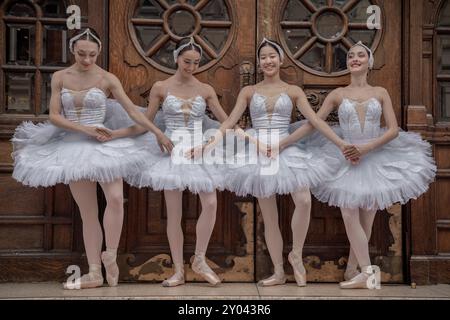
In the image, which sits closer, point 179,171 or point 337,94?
point 179,171

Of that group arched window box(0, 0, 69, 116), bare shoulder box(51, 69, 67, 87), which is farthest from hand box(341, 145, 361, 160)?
arched window box(0, 0, 69, 116)

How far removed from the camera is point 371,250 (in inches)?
182

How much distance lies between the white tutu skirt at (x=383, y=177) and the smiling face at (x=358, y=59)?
641 mm

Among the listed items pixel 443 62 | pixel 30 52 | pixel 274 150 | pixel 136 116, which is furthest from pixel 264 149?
pixel 30 52

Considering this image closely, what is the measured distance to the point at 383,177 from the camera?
4160mm

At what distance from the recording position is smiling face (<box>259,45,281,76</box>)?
4.36m

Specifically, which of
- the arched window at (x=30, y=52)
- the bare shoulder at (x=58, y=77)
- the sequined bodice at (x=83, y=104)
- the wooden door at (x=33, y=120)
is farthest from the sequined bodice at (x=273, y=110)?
the arched window at (x=30, y=52)

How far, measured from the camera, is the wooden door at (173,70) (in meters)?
4.58

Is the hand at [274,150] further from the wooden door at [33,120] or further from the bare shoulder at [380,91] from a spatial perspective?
the wooden door at [33,120]

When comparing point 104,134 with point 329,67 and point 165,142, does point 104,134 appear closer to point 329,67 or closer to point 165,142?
point 165,142

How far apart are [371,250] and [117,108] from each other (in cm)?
244

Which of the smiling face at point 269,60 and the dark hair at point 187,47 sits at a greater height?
the dark hair at point 187,47

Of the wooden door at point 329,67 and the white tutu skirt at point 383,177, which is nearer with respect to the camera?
the white tutu skirt at point 383,177

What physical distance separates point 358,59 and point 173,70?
1.55m
